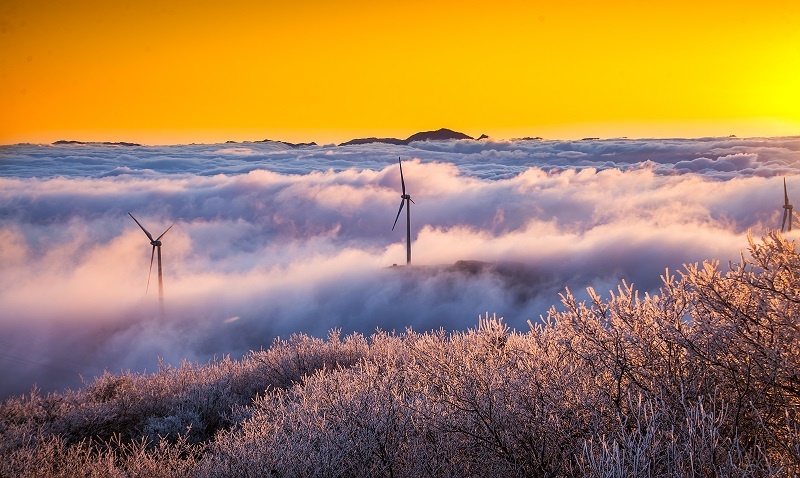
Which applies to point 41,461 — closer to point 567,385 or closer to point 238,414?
point 238,414

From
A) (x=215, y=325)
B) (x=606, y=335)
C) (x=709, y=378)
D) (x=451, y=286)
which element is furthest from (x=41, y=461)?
(x=215, y=325)

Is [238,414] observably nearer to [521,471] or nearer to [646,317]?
[521,471]

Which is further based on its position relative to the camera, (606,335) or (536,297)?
(536,297)

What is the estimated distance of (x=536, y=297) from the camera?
156250 mm

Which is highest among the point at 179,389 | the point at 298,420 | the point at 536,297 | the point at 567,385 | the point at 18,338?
the point at 567,385

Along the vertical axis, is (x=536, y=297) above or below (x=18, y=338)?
above

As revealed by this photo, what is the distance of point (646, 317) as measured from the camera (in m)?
11.5

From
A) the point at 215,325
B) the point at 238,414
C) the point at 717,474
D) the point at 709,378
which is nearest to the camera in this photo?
the point at 717,474

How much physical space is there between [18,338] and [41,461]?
19609 centimetres

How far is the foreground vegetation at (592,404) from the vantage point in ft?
30.8

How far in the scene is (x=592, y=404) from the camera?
1114 centimetres

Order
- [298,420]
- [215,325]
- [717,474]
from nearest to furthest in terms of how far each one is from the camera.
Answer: [717,474], [298,420], [215,325]

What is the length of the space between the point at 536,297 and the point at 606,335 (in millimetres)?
147261

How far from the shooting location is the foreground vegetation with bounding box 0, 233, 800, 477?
9391 mm
